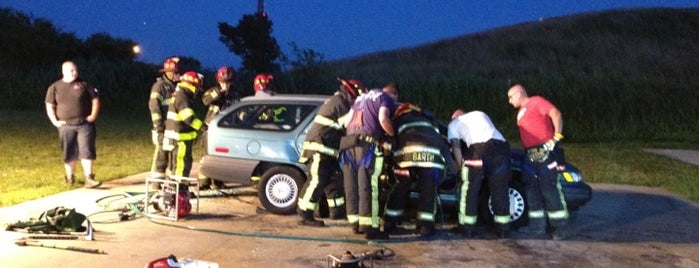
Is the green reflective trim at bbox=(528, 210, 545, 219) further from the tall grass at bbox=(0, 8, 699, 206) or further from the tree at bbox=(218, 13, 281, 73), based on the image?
the tree at bbox=(218, 13, 281, 73)

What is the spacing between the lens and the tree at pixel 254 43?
35906 mm

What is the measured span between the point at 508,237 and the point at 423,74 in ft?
75.8

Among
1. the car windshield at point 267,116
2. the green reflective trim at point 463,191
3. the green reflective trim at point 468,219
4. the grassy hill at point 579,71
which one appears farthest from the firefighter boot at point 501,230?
the grassy hill at point 579,71

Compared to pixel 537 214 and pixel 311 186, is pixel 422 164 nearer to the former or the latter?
pixel 311 186

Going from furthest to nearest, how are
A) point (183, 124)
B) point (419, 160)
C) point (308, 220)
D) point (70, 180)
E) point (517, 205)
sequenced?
point (70, 180) < point (183, 124) < point (517, 205) < point (308, 220) < point (419, 160)

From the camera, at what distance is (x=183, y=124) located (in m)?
9.38

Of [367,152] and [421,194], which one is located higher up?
[367,152]

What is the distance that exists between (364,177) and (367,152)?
0.24m

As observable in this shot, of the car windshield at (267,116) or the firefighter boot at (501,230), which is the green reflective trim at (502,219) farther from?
the car windshield at (267,116)

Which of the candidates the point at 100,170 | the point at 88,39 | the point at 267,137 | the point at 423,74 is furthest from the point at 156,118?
the point at 88,39

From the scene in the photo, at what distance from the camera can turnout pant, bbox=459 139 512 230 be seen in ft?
26.6

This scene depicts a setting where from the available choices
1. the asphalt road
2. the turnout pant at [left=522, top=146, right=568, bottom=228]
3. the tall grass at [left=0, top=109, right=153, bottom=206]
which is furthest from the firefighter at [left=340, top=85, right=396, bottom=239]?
the tall grass at [left=0, top=109, right=153, bottom=206]

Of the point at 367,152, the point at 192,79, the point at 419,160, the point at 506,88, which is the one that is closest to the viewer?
the point at 367,152

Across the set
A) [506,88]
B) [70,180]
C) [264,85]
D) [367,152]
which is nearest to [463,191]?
[367,152]
